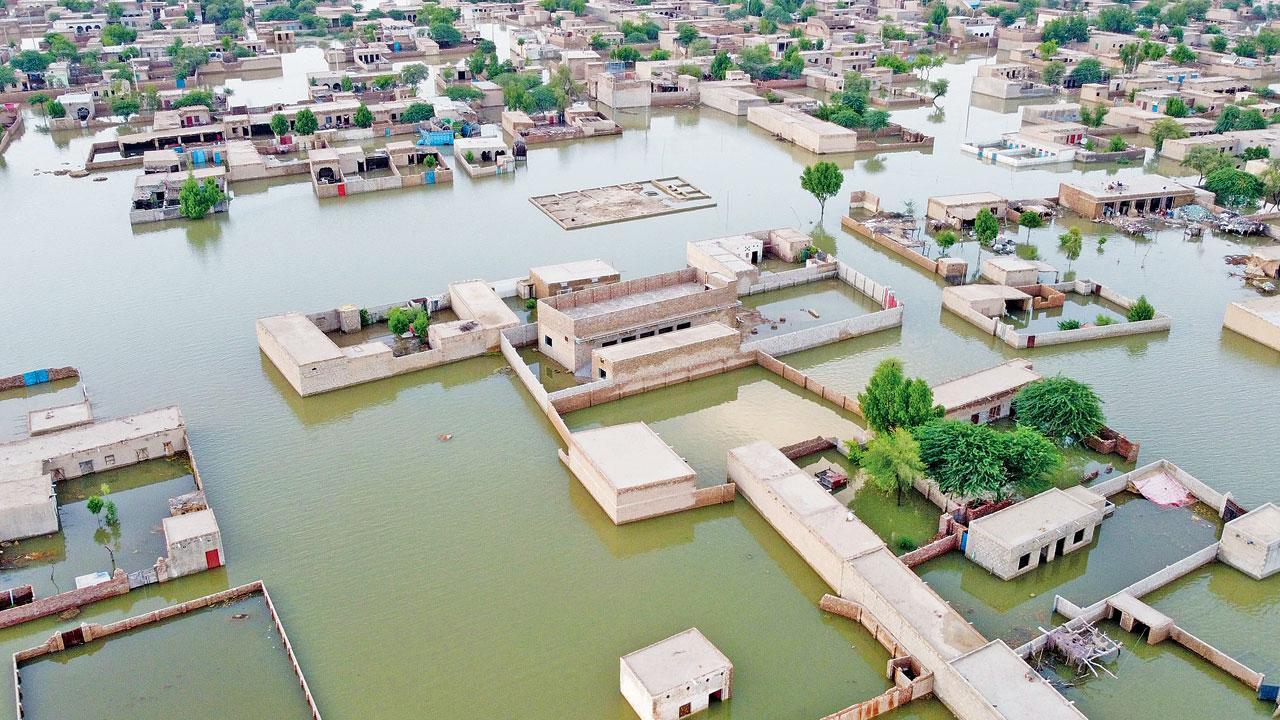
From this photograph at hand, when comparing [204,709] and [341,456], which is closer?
[204,709]

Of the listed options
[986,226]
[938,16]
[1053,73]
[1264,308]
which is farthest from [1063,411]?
[938,16]

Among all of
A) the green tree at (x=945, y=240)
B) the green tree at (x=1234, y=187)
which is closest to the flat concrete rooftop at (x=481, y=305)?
the green tree at (x=945, y=240)

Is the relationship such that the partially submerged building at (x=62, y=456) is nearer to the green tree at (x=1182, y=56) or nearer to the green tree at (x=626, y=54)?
the green tree at (x=626, y=54)

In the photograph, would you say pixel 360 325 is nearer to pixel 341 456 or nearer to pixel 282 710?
pixel 341 456

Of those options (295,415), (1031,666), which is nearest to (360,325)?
(295,415)

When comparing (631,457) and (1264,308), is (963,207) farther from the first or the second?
(631,457)

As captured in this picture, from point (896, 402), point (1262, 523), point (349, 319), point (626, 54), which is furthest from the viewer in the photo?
point (626, 54)

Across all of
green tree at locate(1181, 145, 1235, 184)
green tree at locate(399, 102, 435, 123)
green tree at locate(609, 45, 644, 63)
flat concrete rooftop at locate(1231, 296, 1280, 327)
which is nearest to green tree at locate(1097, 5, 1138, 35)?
green tree at locate(609, 45, 644, 63)
